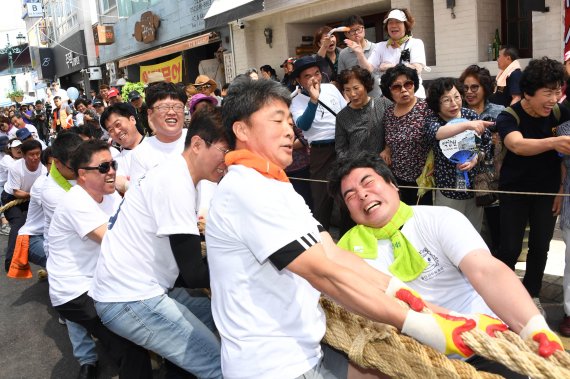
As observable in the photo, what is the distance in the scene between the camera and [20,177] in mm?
6660

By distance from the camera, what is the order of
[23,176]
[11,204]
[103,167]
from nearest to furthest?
[103,167]
[11,204]
[23,176]

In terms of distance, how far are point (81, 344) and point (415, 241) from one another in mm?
2658

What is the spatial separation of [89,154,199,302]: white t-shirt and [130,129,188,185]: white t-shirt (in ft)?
4.54

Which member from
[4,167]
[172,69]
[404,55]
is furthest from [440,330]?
[172,69]

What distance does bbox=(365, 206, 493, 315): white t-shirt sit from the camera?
7.13 feet

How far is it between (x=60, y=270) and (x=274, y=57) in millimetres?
10128

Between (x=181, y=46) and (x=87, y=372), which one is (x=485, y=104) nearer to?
(x=87, y=372)

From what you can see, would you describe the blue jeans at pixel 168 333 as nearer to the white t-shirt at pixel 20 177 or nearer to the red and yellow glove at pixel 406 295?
the red and yellow glove at pixel 406 295

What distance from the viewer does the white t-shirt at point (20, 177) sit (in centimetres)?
661

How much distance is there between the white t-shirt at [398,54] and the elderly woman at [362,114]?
0.73m

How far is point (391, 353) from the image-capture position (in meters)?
1.56

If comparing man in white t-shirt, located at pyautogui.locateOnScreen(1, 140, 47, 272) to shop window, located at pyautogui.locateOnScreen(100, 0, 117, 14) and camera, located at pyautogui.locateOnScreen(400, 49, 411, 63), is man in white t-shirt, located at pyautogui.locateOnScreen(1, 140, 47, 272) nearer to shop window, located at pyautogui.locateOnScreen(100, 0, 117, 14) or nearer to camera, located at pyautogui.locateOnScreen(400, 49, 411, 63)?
camera, located at pyautogui.locateOnScreen(400, 49, 411, 63)

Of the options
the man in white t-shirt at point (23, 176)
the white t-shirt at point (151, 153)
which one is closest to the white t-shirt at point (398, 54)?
the white t-shirt at point (151, 153)

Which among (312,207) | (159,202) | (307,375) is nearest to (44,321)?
(312,207)
